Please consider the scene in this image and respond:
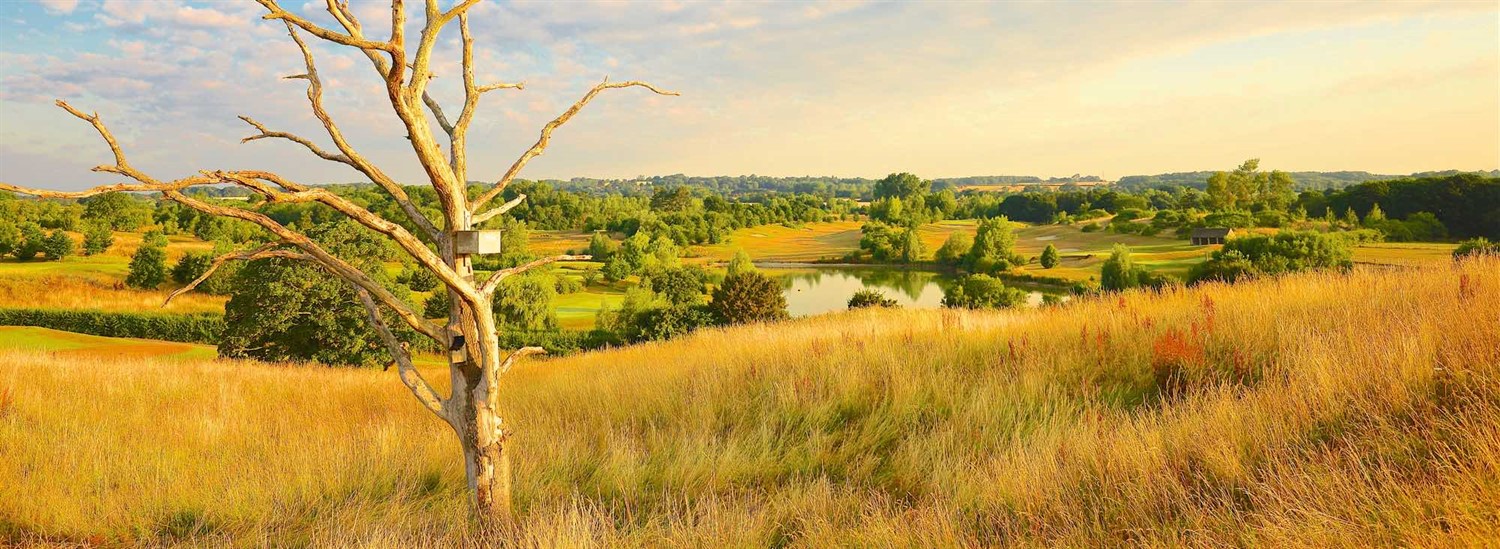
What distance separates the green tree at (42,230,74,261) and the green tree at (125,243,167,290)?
10383 millimetres

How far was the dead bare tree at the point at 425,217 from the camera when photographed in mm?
2578

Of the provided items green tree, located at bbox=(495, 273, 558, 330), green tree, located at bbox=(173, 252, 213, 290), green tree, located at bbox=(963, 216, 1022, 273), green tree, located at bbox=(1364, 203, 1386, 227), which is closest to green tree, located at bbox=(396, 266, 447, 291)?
green tree, located at bbox=(495, 273, 558, 330)

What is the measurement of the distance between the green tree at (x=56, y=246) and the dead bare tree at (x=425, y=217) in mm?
63677

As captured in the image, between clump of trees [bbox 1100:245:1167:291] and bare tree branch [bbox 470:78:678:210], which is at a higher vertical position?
bare tree branch [bbox 470:78:678:210]

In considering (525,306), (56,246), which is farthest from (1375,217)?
(56,246)

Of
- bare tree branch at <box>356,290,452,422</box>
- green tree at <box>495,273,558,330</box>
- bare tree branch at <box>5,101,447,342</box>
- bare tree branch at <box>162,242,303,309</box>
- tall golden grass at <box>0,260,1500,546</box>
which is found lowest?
green tree at <box>495,273,558,330</box>

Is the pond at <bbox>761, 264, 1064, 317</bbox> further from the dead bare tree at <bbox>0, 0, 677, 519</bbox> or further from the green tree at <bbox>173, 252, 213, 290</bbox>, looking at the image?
the dead bare tree at <bbox>0, 0, 677, 519</bbox>

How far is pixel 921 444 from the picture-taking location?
183 inches

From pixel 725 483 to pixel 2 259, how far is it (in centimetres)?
6755

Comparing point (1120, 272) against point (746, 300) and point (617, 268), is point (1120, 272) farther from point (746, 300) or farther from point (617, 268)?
point (617, 268)

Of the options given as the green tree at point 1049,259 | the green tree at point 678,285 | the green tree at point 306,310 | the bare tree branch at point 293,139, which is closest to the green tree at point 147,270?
the green tree at point 306,310

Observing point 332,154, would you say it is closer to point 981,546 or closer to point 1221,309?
point 981,546

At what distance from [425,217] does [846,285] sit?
2755 inches

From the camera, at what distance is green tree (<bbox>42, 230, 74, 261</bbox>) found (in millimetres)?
48688
